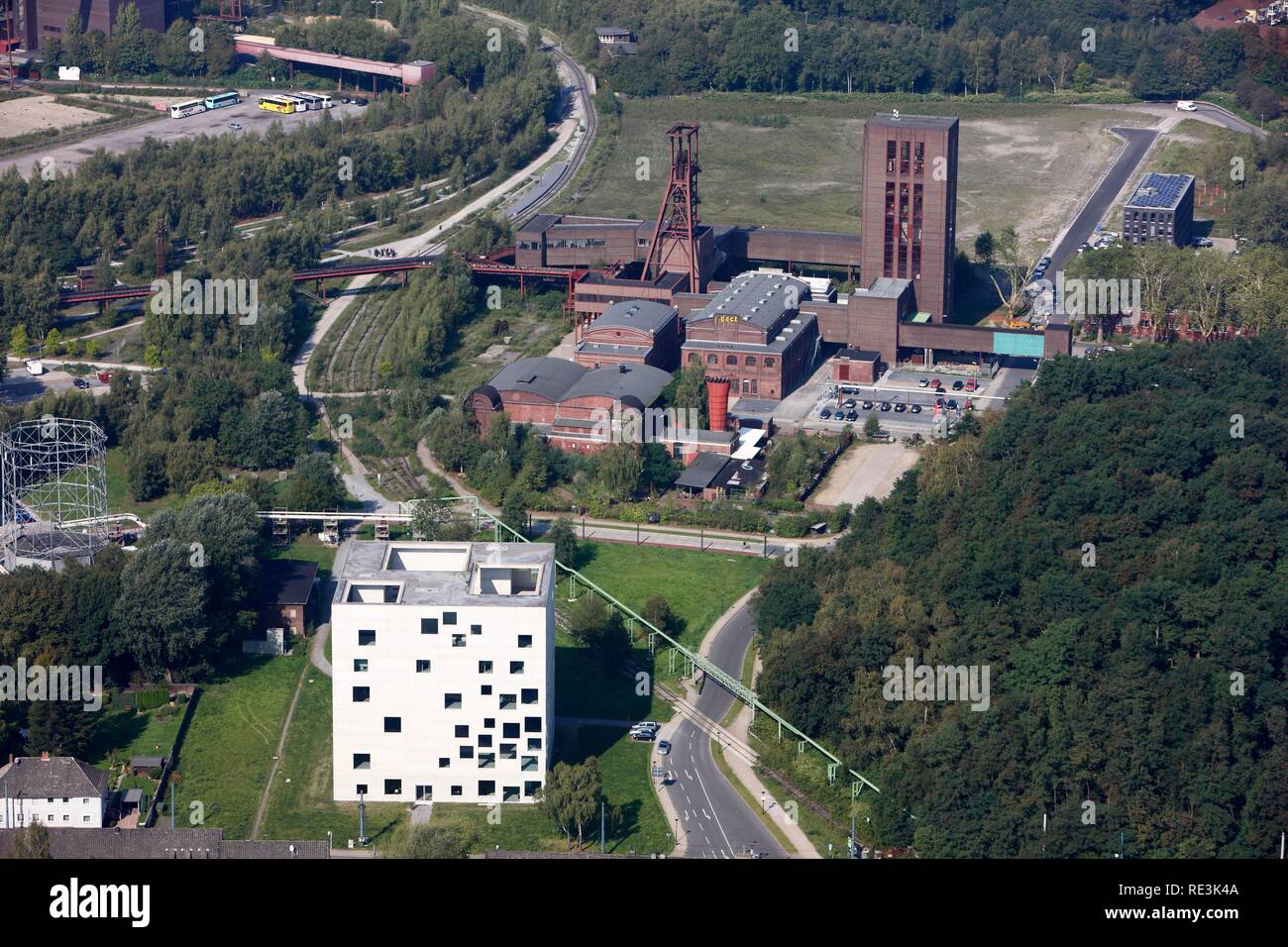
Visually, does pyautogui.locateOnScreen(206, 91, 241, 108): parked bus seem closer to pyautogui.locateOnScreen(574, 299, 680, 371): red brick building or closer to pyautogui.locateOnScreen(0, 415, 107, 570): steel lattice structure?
pyautogui.locateOnScreen(574, 299, 680, 371): red brick building

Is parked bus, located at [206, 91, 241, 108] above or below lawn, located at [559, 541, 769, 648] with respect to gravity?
above

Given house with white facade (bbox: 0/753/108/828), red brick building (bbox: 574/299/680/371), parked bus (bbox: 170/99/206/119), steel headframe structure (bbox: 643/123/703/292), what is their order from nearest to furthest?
1. house with white facade (bbox: 0/753/108/828)
2. red brick building (bbox: 574/299/680/371)
3. steel headframe structure (bbox: 643/123/703/292)
4. parked bus (bbox: 170/99/206/119)

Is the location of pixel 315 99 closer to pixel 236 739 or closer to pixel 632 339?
pixel 632 339

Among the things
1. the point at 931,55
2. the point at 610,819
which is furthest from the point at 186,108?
the point at 610,819

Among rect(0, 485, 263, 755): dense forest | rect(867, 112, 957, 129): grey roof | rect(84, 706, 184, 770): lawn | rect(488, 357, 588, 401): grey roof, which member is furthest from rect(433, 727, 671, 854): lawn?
rect(867, 112, 957, 129): grey roof

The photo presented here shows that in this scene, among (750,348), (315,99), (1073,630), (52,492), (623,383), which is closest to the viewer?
(1073,630)
